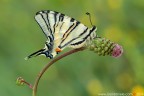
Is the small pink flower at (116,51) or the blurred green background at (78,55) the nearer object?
the small pink flower at (116,51)

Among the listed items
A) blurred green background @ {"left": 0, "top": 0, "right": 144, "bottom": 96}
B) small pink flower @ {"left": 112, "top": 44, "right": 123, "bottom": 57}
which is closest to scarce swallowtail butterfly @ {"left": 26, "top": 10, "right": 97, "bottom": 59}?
small pink flower @ {"left": 112, "top": 44, "right": 123, "bottom": 57}

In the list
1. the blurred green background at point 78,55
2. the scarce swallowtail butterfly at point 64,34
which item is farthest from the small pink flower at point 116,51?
the blurred green background at point 78,55

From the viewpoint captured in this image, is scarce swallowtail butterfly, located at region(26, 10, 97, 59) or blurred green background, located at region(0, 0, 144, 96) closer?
scarce swallowtail butterfly, located at region(26, 10, 97, 59)

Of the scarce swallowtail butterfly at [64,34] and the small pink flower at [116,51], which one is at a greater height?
the scarce swallowtail butterfly at [64,34]

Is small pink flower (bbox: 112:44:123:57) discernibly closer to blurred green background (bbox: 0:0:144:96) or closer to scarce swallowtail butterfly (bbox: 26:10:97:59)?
scarce swallowtail butterfly (bbox: 26:10:97:59)

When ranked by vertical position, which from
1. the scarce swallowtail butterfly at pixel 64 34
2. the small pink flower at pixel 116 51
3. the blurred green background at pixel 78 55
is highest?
the blurred green background at pixel 78 55

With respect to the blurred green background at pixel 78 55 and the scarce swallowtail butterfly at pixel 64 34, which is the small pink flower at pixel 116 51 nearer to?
the scarce swallowtail butterfly at pixel 64 34

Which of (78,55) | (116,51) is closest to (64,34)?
(116,51)
